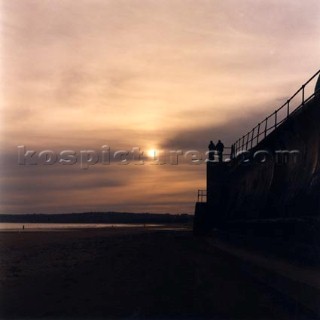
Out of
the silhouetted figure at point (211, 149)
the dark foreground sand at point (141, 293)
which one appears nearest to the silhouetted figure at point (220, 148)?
the silhouetted figure at point (211, 149)

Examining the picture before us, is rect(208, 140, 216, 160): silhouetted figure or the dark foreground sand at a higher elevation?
rect(208, 140, 216, 160): silhouetted figure

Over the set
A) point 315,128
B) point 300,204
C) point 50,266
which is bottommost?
point 50,266

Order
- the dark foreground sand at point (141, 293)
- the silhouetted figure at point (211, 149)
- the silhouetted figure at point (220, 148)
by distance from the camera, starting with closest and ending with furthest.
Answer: the dark foreground sand at point (141, 293) → the silhouetted figure at point (211, 149) → the silhouetted figure at point (220, 148)

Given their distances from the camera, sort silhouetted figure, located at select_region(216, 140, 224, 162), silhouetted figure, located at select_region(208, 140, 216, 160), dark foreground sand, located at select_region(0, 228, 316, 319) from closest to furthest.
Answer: dark foreground sand, located at select_region(0, 228, 316, 319), silhouetted figure, located at select_region(208, 140, 216, 160), silhouetted figure, located at select_region(216, 140, 224, 162)

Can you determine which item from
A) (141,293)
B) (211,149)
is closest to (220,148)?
(211,149)

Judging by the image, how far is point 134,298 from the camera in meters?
13.4

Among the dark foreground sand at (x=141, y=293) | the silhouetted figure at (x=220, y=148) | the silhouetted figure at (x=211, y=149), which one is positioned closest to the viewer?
the dark foreground sand at (x=141, y=293)

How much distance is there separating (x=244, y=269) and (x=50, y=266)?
23.2 feet

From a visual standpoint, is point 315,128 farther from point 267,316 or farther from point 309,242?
point 267,316

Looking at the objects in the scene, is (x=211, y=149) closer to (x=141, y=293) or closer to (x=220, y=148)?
(x=220, y=148)

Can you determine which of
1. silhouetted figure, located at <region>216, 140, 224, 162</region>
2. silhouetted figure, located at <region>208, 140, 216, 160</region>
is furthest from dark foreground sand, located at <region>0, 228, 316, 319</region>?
silhouetted figure, located at <region>216, 140, 224, 162</region>

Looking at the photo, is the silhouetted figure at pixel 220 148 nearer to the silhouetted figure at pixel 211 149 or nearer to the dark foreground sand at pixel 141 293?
the silhouetted figure at pixel 211 149

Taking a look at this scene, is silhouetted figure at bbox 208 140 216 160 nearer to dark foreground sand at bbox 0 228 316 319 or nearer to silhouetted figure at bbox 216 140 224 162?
silhouetted figure at bbox 216 140 224 162

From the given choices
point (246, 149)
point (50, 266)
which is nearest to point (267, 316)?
point (50, 266)
